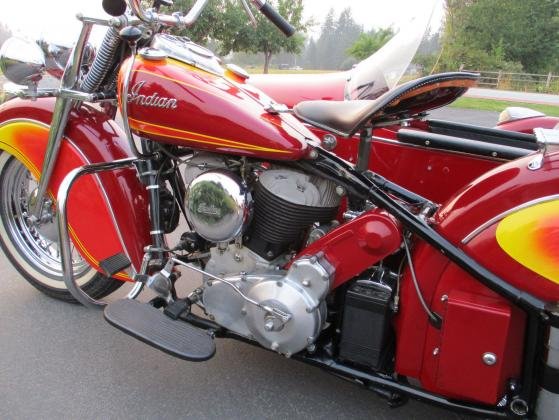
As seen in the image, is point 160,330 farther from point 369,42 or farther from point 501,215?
point 369,42

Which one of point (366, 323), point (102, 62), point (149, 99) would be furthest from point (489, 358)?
point (102, 62)

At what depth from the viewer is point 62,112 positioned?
7.37 ft

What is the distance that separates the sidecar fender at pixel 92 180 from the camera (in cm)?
229

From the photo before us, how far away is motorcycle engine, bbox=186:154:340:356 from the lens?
1.85 m

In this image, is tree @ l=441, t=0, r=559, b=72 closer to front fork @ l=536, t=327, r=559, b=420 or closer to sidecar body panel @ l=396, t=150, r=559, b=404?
sidecar body panel @ l=396, t=150, r=559, b=404

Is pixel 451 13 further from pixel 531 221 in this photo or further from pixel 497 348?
pixel 497 348

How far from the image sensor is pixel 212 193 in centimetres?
189

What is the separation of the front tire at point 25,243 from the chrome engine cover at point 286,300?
108 centimetres

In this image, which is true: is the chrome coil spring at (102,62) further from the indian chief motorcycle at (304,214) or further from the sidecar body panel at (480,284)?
the sidecar body panel at (480,284)

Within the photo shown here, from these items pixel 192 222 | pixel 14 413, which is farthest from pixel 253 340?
pixel 14 413

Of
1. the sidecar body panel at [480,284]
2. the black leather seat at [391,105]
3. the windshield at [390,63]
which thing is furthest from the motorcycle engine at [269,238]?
the windshield at [390,63]

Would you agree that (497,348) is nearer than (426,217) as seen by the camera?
Yes

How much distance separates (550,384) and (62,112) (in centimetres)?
210

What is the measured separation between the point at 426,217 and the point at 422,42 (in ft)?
3.13
